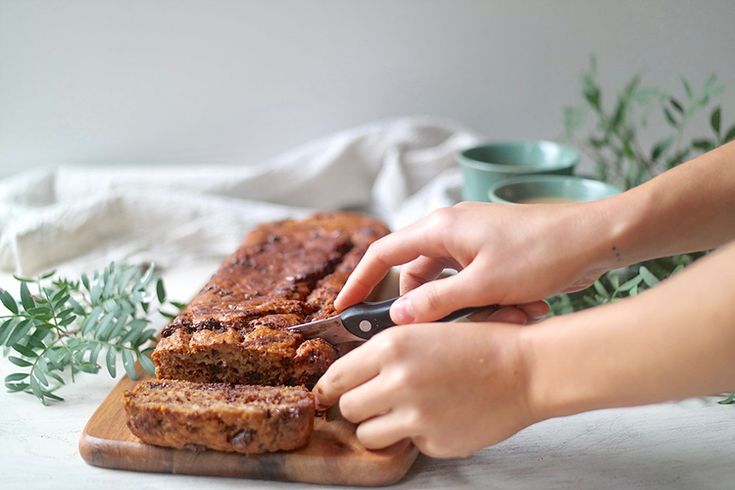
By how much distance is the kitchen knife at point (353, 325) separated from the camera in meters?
1.82

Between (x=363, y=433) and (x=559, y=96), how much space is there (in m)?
2.24

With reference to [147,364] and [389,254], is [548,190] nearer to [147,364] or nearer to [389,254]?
[389,254]

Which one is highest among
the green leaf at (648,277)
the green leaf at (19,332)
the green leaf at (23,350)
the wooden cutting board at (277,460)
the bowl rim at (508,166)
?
the bowl rim at (508,166)

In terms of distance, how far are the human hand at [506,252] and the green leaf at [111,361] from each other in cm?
77

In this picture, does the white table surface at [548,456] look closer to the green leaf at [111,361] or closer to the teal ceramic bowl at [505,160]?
the green leaf at [111,361]

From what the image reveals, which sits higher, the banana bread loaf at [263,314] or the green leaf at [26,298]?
the green leaf at [26,298]

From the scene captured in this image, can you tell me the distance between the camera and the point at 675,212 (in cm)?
172

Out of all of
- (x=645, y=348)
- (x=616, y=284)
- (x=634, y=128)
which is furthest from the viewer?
(x=634, y=128)

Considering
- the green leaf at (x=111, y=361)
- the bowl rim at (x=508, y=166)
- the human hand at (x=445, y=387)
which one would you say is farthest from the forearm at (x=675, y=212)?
the green leaf at (x=111, y=361)

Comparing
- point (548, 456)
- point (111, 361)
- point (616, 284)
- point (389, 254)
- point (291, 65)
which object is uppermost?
point (291, 65)

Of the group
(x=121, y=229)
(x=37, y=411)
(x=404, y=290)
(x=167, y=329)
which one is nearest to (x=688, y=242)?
(x=404, y=290)

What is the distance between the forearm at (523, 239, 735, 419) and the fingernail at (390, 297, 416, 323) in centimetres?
30

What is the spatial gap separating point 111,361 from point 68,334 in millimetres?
158

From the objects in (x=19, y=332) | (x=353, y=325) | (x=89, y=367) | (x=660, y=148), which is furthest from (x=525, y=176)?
(x=19, y=332)
